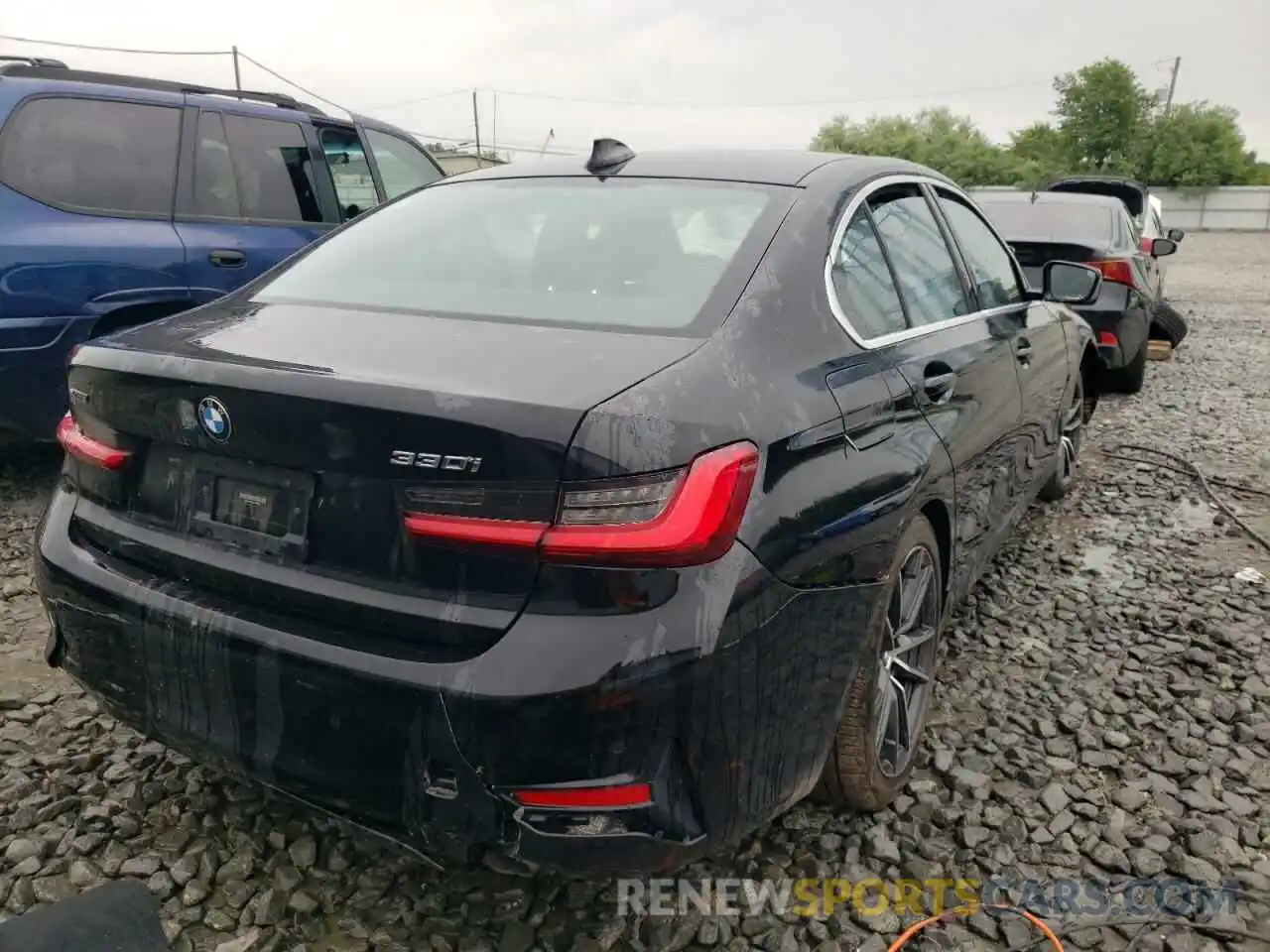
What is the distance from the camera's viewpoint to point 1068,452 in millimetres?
4852

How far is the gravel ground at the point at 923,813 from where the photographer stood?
204 cm

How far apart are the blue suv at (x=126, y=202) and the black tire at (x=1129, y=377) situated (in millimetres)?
5707

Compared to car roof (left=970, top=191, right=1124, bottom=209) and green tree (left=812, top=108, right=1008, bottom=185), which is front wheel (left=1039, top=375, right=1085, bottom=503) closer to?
car roof (left=970, top=191, right=1124, bottom=209)

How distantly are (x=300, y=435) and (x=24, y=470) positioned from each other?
3.94 meters

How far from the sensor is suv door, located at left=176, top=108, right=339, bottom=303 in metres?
4.66

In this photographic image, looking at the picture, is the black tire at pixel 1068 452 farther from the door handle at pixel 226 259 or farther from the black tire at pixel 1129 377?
the door handle at pixel 226 259

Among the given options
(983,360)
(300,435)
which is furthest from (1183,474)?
(300,435)

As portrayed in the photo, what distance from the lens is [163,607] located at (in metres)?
1.83

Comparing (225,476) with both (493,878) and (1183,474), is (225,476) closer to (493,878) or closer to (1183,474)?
(493,878)

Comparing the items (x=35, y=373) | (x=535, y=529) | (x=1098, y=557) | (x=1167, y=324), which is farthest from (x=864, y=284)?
(x=1167, y=324)

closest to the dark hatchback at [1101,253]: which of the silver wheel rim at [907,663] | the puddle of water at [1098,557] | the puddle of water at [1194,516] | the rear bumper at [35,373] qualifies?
the puddle of water at [1194,516]

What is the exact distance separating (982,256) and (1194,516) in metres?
2.20

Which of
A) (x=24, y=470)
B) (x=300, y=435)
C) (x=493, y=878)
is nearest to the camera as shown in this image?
(x=300, y=435)

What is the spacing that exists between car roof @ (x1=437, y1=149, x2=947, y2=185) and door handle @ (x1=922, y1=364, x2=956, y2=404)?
542 mm
